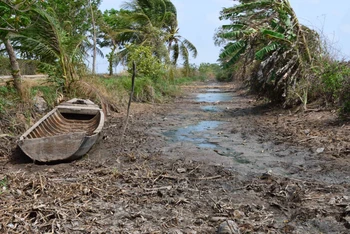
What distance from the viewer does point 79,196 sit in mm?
4488

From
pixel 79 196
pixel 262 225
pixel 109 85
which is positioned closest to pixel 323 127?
pixel 262 225

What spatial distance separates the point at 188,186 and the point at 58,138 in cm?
244

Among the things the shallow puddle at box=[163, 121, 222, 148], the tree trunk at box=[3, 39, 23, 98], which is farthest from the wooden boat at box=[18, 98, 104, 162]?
the shallow puddle at box=[163, 121, 222, 148]

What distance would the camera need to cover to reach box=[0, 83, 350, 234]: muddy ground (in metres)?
3.85

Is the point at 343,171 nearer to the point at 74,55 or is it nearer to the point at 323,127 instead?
the point at 323,127

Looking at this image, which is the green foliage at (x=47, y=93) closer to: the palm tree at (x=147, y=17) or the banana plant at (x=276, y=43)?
the banana plant at (x=276, y=43)

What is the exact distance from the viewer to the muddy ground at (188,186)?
3846 mm

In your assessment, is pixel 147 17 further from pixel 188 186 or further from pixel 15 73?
pixel 188 186

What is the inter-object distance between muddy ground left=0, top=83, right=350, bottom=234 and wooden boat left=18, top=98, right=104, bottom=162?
0.20 meters

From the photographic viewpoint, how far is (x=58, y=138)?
5.96m

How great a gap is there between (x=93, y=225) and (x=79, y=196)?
0.77 metres

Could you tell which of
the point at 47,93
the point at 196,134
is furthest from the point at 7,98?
the point at 196,134

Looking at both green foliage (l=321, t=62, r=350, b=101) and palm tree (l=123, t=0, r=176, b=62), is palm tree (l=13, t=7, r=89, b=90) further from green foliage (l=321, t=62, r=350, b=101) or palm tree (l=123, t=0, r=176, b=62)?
palm tree (l=123, t=0, r=176, b=62)

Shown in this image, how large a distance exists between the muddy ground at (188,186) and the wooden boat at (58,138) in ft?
0.66
